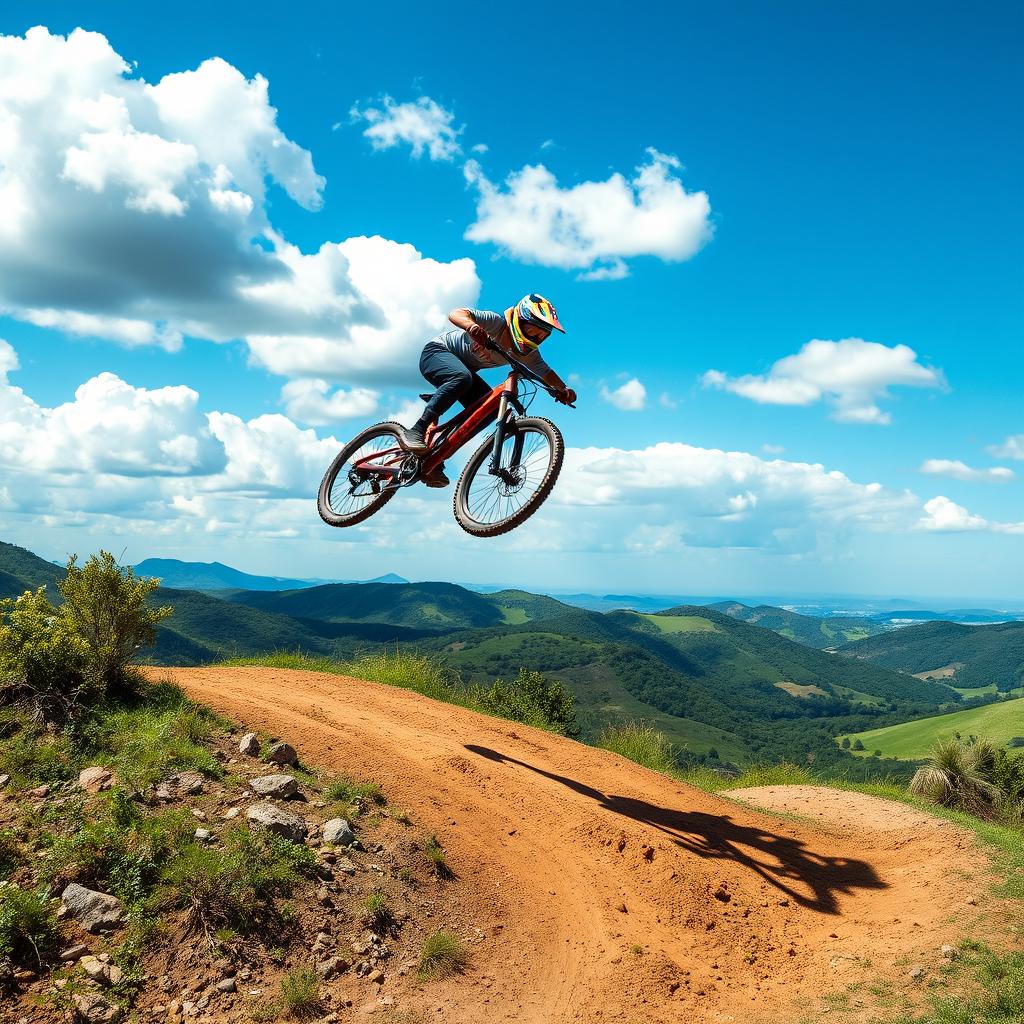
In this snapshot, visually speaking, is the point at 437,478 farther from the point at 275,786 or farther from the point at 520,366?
the point at 275,786

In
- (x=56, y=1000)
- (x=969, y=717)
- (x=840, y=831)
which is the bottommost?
(x=969, y=717)

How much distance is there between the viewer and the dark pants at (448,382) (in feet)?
39.8

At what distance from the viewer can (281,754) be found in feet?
34.5

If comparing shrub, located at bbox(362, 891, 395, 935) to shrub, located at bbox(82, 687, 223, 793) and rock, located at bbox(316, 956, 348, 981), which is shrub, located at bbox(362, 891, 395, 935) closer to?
rock, located at bbox(316, 956, 348, 981)

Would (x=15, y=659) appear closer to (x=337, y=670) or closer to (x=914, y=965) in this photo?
(x=337, y=670)

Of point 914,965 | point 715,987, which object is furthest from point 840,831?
point 715,987

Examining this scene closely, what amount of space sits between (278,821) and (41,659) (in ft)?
15.3

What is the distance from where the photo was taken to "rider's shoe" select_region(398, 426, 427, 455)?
40.2 feet

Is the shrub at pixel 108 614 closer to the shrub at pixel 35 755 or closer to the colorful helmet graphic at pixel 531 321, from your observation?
the shrub at pixel 35 755

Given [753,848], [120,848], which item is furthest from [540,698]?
[120,848]

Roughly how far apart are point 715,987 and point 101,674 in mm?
9979

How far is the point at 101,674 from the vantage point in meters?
10.9

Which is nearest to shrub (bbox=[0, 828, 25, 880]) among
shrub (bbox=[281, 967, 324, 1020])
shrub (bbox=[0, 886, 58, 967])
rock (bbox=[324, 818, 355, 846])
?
shrub (bbox=[0, 886, 58, 967])

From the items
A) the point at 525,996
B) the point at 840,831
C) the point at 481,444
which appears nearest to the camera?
the point at 525,996
